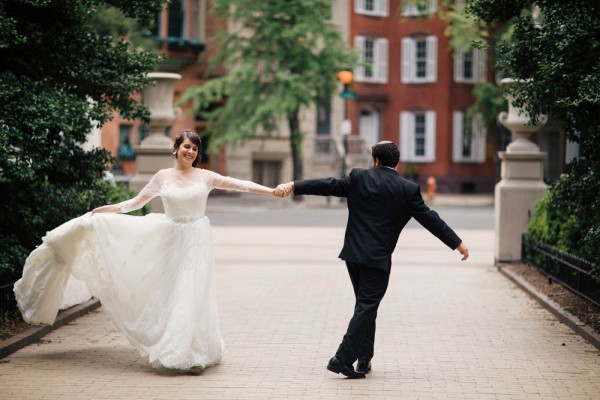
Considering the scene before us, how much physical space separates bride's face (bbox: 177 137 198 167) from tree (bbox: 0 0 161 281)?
1812mm

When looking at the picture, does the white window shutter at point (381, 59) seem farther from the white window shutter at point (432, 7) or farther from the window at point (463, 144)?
the window at point (463, 144)

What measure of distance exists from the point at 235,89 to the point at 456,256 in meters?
20.9

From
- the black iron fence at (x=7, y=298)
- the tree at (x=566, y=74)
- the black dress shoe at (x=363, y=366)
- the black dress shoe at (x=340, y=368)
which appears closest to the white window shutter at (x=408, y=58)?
the tree at (x=566, y=74)

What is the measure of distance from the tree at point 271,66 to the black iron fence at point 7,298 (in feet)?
88.6

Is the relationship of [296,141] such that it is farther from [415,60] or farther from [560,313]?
[560,313]

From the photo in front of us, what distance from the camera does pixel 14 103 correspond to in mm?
9969

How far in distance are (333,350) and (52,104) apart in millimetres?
3538

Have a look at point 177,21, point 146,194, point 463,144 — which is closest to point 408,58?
point 463,144

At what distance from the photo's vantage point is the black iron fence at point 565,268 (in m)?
11.6

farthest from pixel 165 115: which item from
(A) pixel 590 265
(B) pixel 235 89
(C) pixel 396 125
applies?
(C) pixel 396 125

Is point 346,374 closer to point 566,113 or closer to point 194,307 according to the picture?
point 194,307

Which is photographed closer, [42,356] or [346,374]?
[346,374]

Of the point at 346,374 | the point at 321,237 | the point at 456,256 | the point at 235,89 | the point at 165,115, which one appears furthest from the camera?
the point at 235,89

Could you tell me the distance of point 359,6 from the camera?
51.2m
